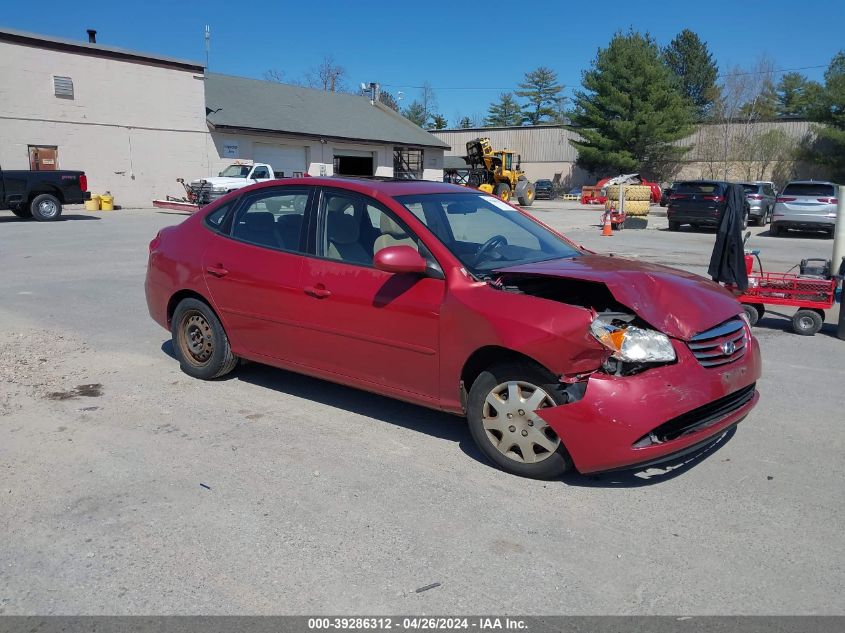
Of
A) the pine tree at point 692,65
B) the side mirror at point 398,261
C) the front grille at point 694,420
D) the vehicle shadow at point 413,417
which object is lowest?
the vehicle shadow at point 413,417

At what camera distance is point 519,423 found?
3.98 meters

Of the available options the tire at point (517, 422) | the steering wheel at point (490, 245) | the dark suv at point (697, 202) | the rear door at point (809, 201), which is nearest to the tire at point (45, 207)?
the dark suv at point (697, 202)

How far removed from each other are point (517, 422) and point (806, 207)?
21.4 meters

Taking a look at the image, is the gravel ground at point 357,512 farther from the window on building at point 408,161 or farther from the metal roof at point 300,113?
the window on building at point 408,161

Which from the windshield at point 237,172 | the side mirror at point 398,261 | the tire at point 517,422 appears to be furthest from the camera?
the windshield at point 237,172

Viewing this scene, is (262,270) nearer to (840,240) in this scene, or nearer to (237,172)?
(840,240)

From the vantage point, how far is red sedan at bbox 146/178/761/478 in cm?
374

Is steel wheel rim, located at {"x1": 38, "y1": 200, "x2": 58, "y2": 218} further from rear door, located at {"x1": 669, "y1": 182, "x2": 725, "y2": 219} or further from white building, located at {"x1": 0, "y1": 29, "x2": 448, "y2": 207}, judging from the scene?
rear door, located at {"x1": 669, "y1": 182, "x2": 725, "y2": 219}

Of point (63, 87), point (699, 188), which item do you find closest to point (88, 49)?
point (63, 87)

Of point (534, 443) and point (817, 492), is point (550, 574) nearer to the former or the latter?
point (534, 443)

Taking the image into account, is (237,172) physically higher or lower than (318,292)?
higher

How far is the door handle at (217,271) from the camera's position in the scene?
17.9ft

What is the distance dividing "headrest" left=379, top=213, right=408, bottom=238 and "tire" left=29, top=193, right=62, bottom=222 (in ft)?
69.7

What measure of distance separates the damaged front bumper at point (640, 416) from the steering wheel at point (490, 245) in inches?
50.0
